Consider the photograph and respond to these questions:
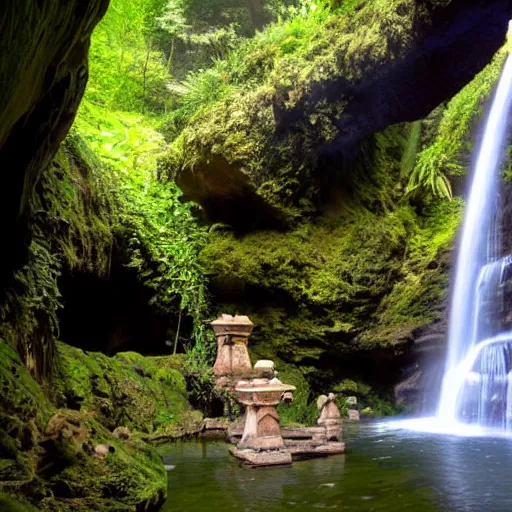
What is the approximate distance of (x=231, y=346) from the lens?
8.89 m

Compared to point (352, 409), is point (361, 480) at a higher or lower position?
higher

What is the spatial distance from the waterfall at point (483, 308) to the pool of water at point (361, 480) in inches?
75.1

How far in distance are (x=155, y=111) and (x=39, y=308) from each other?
12.9 m

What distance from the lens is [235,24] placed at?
18.6 metres

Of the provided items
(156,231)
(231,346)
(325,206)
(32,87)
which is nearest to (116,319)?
(156,231)

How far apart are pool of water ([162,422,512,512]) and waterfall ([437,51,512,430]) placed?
1.91 m

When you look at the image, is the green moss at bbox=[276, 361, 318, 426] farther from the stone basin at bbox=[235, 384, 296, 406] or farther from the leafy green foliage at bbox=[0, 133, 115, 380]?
the leafy green foliage at bbox=[0, 133, 115, 380]

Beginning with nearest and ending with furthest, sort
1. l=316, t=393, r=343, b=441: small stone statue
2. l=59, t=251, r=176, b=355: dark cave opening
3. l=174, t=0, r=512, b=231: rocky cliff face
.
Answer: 1. l=316, t=393, r=343, b=441: small stone statue
2. l=174, t=0, r=512, b=231: rocky cliff face
3. l=59, t=251, r=176, b=355: dark cave opening

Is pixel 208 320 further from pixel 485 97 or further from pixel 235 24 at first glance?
pixel 235 24

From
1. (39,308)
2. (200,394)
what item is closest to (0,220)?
(39,308)

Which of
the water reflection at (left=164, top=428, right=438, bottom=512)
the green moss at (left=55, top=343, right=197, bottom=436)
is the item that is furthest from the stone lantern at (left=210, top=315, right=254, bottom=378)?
the water reflection at (left=164, top=428, right=438, bottom=512)

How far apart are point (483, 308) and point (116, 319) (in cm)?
727

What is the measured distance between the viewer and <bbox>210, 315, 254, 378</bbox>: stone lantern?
8773mm

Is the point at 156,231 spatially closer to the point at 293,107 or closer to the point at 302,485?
the point at 293,107
